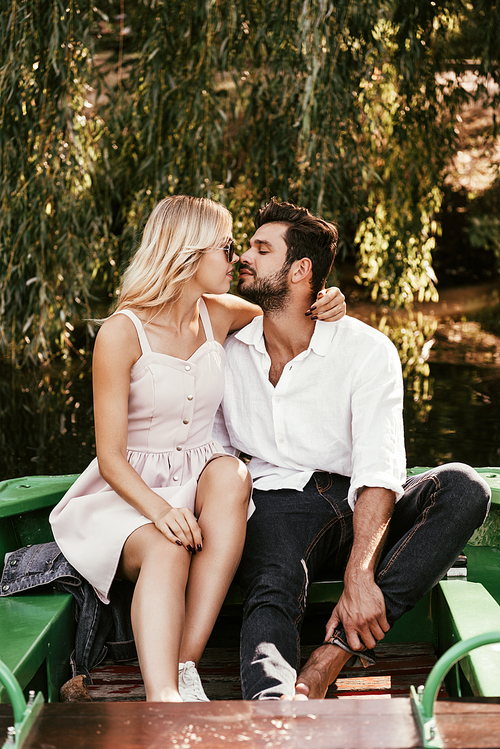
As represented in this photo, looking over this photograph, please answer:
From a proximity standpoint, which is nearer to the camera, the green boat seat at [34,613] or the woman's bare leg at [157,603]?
the woman's bare leg at [157,603]

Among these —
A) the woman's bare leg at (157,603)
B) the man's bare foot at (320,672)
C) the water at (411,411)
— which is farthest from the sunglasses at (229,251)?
the water at (411,411)

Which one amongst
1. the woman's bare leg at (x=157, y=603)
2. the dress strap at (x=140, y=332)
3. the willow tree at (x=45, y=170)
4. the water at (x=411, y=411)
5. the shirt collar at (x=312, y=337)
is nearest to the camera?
the woman's bare leg at (x=157, y=603)

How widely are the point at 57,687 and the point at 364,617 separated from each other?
616 millimetres

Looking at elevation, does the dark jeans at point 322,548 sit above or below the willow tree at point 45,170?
below

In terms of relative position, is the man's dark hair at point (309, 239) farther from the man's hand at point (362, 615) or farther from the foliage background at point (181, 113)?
the foliage background at point (181, 113)

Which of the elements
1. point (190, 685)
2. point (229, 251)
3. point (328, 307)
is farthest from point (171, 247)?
point (190, 685)

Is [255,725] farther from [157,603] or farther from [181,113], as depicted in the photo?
[181,113]

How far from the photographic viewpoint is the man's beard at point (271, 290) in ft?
6.73

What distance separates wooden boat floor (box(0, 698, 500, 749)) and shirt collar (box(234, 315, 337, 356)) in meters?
1.04

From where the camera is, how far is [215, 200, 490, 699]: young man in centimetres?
161

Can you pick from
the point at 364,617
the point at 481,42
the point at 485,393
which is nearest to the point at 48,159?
the point at 481,42

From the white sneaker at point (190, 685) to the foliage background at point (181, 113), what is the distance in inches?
85.4

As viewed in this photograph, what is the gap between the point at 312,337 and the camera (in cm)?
201

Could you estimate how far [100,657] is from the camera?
1762 mm
